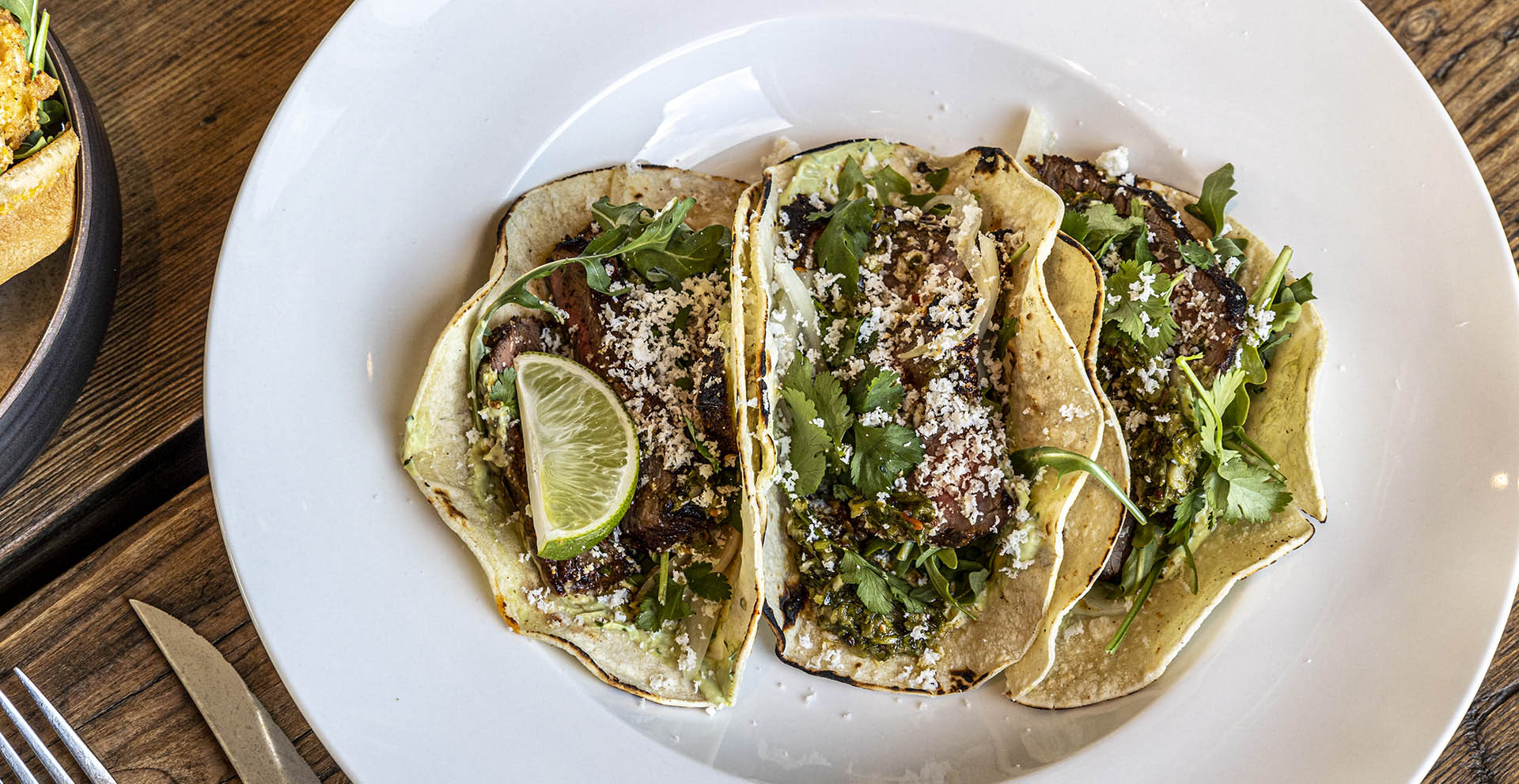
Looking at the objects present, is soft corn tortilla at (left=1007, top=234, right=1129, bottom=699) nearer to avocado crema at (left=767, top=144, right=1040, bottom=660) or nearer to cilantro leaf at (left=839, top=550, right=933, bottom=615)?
avocado crema at (left=767, top=144, right=1040, bottom=660)

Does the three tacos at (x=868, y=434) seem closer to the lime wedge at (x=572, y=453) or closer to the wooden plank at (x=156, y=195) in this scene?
the lime wedge at (x=572, y=453)

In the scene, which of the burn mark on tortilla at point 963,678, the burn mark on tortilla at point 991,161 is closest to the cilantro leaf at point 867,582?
the burn mark on tortilla at point 963,678

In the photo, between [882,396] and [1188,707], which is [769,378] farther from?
[1188,707]

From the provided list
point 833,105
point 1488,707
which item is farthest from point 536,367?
point 1488,707

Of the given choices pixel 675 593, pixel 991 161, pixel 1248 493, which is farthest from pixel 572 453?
pixel 1248 493

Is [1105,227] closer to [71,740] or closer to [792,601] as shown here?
[792,601]

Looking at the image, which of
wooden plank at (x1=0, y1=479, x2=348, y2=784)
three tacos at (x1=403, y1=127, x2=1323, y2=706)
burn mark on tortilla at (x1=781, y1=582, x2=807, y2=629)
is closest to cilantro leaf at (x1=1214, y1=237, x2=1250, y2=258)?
three tacos at (x1=403, y1=127, x2=1323, y2=706)

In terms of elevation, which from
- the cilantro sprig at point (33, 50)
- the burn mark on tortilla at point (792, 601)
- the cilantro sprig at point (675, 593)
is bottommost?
the burn mark on tortilla at point (792, 601)
